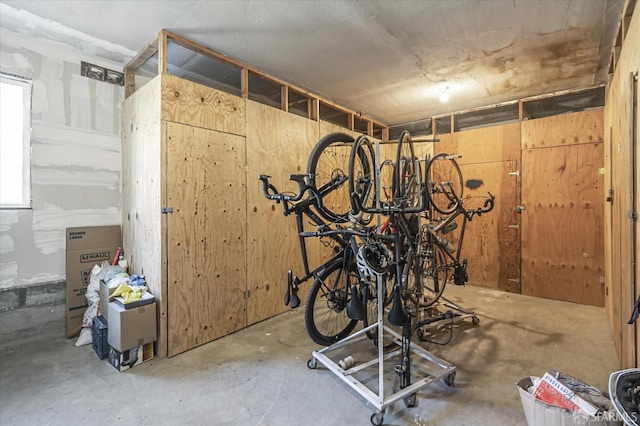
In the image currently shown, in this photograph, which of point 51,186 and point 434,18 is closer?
point 434,18

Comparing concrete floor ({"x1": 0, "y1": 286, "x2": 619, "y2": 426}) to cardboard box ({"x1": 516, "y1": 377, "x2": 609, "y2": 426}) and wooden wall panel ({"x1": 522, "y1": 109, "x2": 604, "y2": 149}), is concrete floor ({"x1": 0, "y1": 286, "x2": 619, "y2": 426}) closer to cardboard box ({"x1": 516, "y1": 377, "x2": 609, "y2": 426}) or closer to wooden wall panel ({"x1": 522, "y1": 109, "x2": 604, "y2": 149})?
cardboard box ({"x1": 516, "y1": 377, "x2": 609, "y2": 426})

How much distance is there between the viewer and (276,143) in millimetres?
3500

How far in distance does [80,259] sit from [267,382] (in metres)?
2.23

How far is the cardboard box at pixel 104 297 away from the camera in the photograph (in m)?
2.53

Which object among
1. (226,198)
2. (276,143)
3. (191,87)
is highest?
(191,87)

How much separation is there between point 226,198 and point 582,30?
11.6 feet

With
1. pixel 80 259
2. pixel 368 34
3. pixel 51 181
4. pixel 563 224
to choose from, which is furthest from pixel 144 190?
pixel 563 224

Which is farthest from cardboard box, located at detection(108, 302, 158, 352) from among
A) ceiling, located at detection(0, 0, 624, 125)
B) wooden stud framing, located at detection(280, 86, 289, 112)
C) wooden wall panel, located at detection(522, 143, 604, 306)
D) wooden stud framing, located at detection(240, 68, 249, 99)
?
wooden wall panel, located at detection(522, 143, 604, 306)

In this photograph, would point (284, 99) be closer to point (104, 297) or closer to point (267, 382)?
point (104, 297)

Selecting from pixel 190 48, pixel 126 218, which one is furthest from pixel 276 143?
pixel 126 218

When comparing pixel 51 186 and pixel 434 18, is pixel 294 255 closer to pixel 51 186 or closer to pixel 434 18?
pixel 51 186

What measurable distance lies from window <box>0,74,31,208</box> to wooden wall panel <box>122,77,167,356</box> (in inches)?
28.5

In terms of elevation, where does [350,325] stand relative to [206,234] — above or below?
below

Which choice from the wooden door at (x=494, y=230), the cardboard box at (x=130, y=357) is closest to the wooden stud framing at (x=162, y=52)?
the cardboard box at (x=130, y=357)
